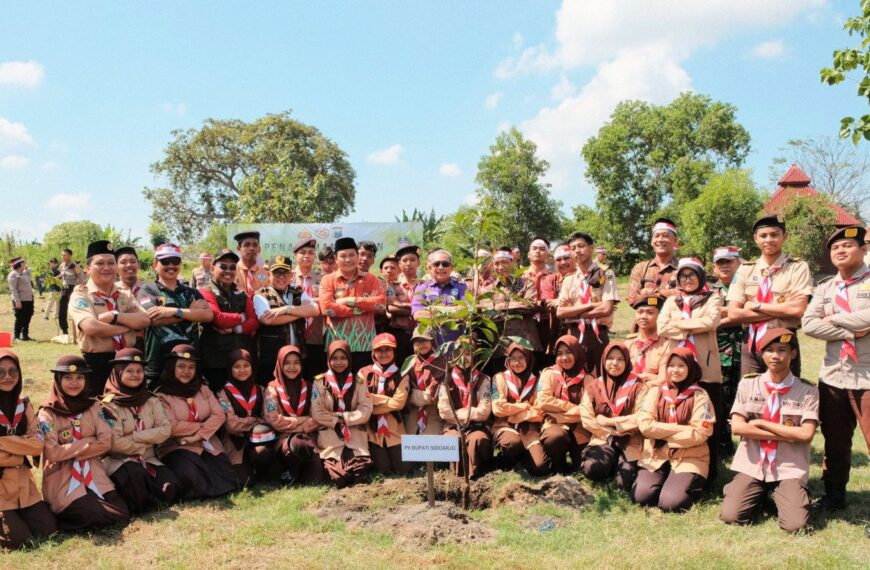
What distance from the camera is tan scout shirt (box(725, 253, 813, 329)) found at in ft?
17.9

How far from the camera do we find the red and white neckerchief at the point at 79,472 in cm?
486

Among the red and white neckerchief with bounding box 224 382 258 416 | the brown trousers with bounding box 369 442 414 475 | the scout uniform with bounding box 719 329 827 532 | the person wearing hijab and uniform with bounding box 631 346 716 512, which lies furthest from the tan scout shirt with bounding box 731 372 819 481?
the red and white neckerchief with bounding box 224 382 258 416

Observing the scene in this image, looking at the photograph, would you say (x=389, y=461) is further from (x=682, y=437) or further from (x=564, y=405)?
(x=682, y=437)

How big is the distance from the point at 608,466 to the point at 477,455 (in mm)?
1155

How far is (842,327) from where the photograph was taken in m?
4.81

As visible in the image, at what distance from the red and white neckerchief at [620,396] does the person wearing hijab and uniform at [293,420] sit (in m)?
2.67

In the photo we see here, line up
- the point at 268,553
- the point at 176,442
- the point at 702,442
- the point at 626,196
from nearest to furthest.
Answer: the point at 268,553
the point at 702,442
the point at 176,442
the point at 626,196

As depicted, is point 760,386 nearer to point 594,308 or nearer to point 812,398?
point 812,398

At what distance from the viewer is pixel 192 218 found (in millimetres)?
39156

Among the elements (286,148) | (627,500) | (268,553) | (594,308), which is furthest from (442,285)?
(286,148)

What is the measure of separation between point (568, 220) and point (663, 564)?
38.5 m

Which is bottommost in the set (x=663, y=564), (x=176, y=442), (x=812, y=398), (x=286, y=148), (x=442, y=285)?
(x=663, y=564)

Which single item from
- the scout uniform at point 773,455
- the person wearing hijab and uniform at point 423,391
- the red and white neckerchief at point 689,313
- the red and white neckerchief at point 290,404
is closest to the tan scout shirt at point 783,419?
the scout uniform at point 773,455

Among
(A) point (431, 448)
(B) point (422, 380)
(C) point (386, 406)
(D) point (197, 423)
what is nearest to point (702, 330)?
(A) point (431, 448)
